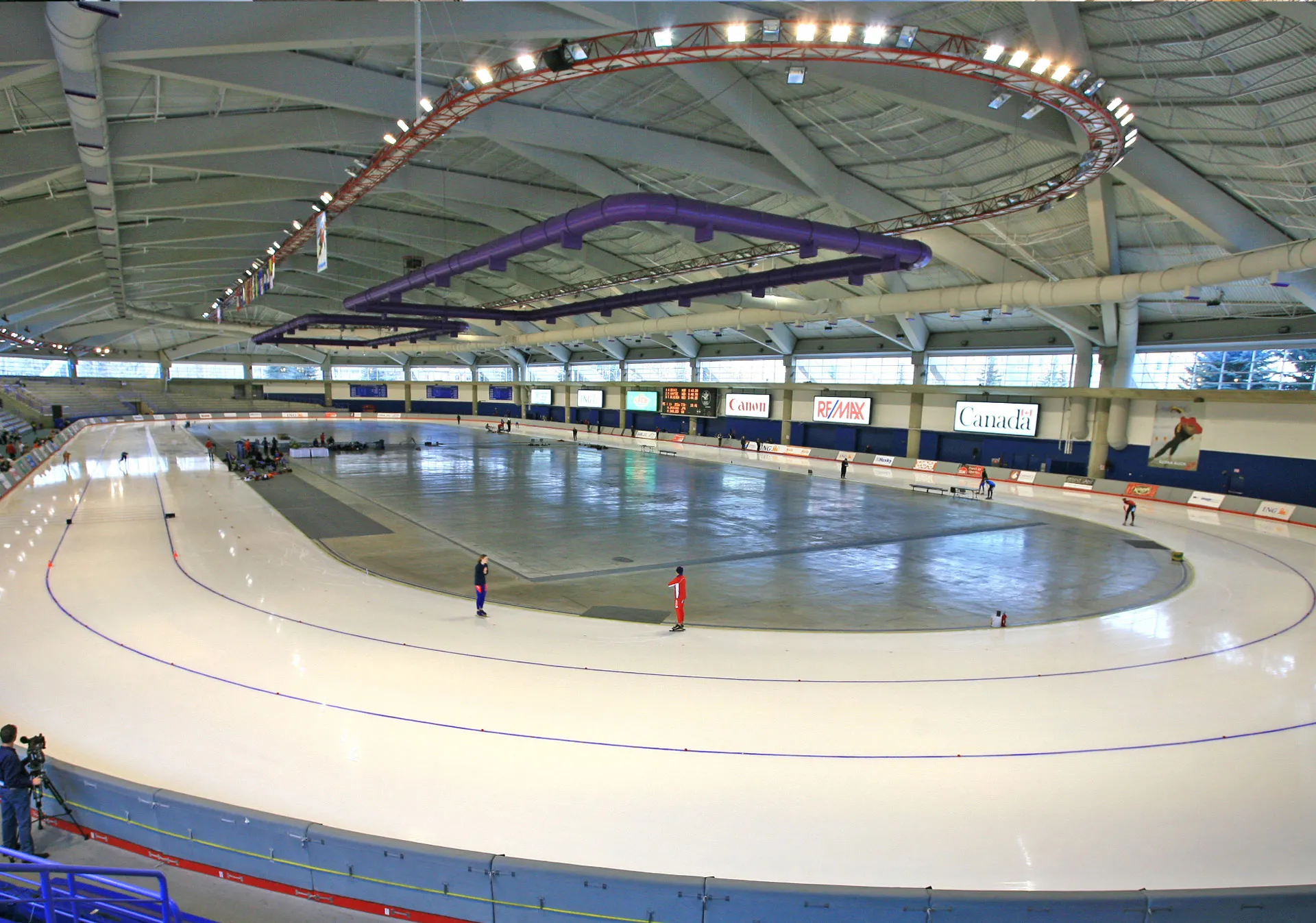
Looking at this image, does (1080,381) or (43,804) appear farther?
(1080,381)

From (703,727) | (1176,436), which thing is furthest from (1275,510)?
(703,727)

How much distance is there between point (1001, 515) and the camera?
25.4 meters

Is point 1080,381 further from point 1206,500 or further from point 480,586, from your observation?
point 480,586

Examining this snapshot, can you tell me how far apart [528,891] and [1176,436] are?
117 ft

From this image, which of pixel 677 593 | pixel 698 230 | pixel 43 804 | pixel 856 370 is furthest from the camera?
pixel 856 370

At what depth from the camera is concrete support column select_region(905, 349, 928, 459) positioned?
40906 mm

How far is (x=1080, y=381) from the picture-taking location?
33656 millimetres

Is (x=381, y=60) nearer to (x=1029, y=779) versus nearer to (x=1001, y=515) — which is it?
(x=1029, y=779)

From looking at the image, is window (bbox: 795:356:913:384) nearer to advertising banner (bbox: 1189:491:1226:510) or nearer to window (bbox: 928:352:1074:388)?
window (bbox: 928:352:1074:388)

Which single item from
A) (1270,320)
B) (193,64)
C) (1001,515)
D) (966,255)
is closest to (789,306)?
(966,255)

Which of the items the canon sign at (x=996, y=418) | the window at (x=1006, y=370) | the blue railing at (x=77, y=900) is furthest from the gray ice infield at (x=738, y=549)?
the window at (x=1006, y=370)

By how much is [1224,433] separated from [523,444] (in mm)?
39807

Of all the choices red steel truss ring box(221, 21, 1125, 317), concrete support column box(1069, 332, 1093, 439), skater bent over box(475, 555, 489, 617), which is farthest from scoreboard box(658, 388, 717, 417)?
skater bent over box(475, 555, 489, 617)

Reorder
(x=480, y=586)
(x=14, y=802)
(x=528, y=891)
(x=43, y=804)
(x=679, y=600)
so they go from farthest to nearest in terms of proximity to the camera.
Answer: (x=480, y=586), (x=679, y=600), (x=43, y=804), (x=14, y=802), (x=528, y=891)
